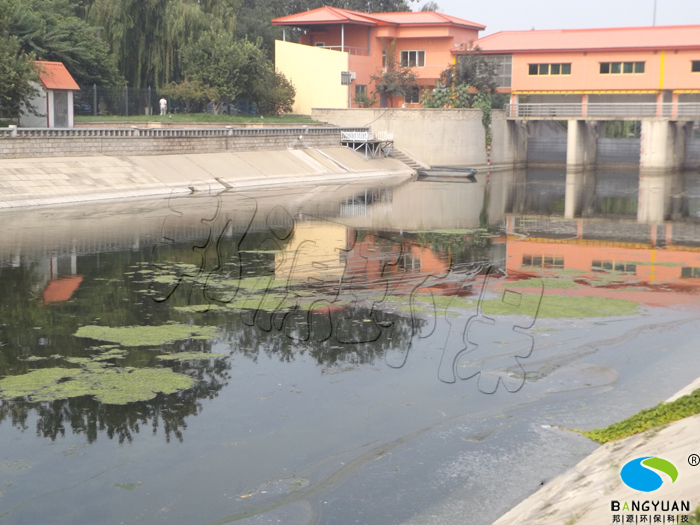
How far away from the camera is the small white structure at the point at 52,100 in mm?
44625

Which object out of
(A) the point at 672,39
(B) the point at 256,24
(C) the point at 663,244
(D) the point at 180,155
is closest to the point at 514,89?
(A) the point at 672,39

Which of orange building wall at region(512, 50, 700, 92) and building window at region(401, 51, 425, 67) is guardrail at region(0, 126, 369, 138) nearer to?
building window at region(401, 51, 425, 67)

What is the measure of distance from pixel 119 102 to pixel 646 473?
5033cm

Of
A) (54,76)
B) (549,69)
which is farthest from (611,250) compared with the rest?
(549,69)

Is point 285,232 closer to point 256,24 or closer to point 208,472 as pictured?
point 208,472

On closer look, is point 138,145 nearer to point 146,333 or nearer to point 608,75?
point 146,333

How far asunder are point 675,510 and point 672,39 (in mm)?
62357

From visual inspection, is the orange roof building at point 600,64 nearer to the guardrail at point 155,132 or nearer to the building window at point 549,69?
the building window at point 549,69

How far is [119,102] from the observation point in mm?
54375

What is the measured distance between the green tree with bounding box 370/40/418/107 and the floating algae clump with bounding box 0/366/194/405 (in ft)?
182

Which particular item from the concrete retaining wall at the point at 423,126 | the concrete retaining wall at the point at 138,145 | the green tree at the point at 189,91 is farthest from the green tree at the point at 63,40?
the concrete retaining wall at the point at 423,126

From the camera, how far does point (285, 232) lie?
2994 cm

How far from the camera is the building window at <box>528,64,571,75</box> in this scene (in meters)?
66.4

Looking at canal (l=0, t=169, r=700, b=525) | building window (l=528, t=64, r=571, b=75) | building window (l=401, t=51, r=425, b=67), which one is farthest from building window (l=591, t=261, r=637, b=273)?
building window (l=401, t=51, r=425, b=67)
